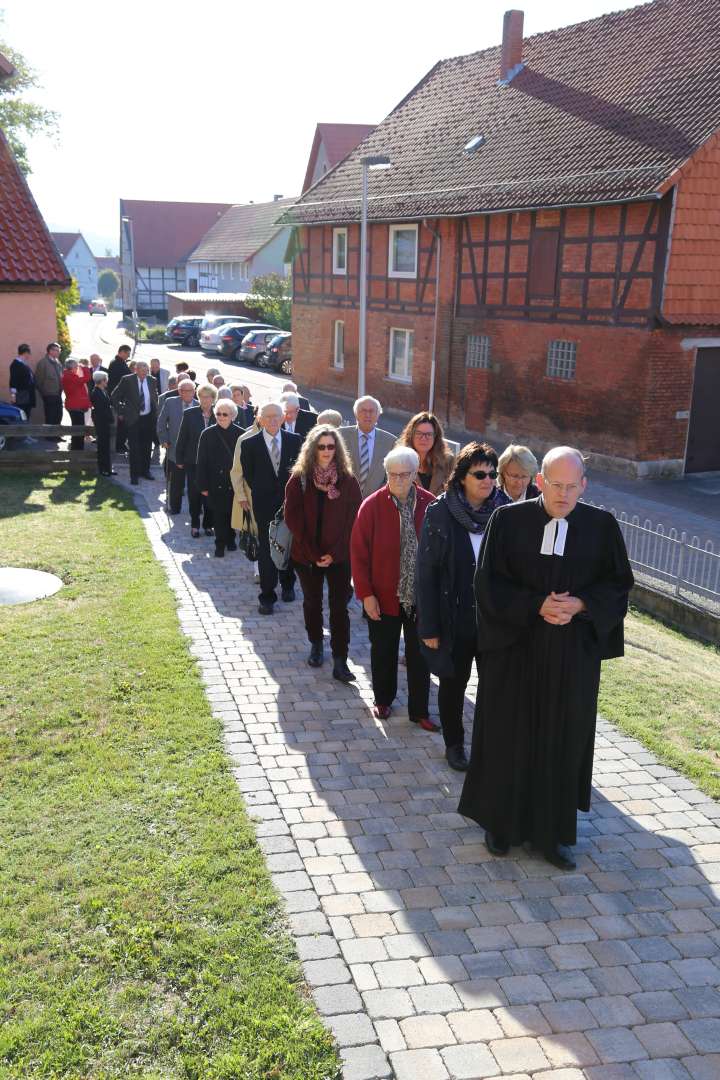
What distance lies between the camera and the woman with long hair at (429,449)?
7.38 m

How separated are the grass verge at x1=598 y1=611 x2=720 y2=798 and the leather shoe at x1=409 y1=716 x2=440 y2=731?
4.30 feet

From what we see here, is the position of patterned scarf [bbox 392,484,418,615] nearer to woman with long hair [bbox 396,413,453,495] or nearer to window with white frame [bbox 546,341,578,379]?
woman with long hair [bbox 396,413,453,495]

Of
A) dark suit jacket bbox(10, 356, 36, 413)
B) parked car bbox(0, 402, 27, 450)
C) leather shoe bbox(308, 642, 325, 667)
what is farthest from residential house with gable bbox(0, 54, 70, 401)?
leather shoe bbox(308, 642, 325, 667)

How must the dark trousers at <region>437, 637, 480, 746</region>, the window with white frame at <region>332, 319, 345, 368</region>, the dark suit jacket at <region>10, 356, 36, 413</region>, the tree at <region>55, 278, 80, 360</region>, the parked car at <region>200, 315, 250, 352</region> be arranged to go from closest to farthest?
1. the dark trousers at <region>437, 637, 480, 746</region>
2. the dark suit jacket at <region>10, 356, 36, 413</region>
3. the tree at <region>55, 278, 80, 360</region>
4. the window with white frame at <region>332, 319, 345, 368</region>
5. the parked car at <region>200, 315, 250, 352</region>

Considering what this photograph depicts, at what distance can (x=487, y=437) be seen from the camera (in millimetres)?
23625

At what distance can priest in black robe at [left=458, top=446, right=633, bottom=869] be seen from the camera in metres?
4.87

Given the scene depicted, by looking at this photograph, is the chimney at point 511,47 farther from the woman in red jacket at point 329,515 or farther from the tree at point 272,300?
the tree at point 272,300

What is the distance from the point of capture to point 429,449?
7492 millimetres

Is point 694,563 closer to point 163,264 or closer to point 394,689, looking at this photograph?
point 394,689

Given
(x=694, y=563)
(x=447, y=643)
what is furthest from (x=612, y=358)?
(x=447, y=643)

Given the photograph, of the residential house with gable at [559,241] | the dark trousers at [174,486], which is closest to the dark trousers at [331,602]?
the dark trousers at [174,486]

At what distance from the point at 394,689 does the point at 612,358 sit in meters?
14.0

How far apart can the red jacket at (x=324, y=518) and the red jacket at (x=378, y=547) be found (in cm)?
84

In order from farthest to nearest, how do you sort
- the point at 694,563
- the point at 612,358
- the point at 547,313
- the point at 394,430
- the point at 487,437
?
the point at 394,430 → the point at 487,437 → the point at 547,313 → the point at 612,358 → the point at 694,563
